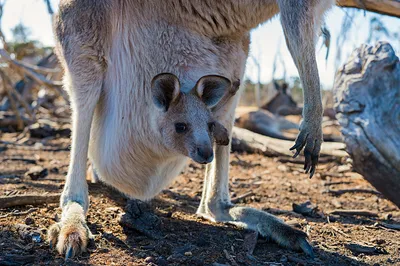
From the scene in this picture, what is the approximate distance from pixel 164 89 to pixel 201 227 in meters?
0.92

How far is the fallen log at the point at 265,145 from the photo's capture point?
5522mm

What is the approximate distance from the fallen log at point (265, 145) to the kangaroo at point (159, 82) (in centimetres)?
255

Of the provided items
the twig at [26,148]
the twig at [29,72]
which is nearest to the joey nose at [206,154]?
the twig at [26,148]

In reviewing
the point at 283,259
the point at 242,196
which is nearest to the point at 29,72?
the point at 242,196

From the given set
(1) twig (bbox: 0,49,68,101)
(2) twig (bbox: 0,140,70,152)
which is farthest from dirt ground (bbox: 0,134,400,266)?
(1) twig (bbox: 0,49,68,101)

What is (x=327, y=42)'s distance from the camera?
3664mm

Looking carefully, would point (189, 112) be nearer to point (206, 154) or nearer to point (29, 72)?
point (206, 154)

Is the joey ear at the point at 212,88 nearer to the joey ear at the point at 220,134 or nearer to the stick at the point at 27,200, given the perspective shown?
the joey ear at the point at 220,134

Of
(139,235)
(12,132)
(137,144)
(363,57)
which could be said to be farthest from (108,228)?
(12,132)

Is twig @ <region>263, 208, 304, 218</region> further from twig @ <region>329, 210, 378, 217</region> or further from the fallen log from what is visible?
the fallen log

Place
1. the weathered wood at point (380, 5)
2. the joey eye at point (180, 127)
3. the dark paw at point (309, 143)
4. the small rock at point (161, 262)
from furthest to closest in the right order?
the weathered wood at point (380, 5), the joey eye at point (180, 127), the dark paw at point (309, 143), the small rock at point (161, 262)

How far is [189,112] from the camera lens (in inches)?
110

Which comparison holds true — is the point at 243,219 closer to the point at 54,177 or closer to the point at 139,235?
the point at 139,235

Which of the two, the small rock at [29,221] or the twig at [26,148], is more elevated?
the twig at [26,148]
